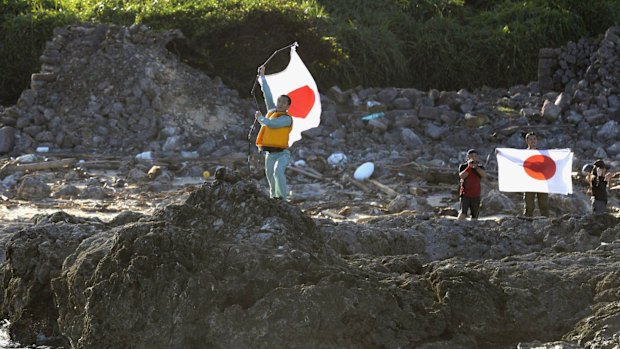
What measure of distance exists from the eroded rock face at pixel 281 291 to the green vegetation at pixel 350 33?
13.3 metres

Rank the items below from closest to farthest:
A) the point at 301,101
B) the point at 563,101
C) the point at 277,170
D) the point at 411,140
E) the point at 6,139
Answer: the point at 277,170, the point at 301,101, the point at 411,140, the point at 6,139, the point at 563,101

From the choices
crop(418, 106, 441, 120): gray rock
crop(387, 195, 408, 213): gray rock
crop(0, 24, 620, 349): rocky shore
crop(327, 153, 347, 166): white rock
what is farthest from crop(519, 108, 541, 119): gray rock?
crop(387, 195, 408, 213): gray rock

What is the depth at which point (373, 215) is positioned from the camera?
48.4 ft

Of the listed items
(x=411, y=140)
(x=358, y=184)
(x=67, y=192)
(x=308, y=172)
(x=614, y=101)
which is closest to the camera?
(x=67, y=192)

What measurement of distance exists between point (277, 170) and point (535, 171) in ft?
12.9

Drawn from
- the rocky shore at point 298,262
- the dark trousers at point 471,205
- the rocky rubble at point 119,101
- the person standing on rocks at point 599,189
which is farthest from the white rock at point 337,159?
the person standing on rocks at point 599,189

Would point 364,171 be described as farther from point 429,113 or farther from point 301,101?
point 301,101

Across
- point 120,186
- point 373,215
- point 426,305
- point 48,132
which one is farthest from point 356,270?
point 48,132

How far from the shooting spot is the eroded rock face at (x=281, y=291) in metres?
7.18

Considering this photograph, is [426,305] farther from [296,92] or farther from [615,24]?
[615,24]

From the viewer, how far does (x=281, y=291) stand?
23.9ft

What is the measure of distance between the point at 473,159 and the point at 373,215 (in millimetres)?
2644

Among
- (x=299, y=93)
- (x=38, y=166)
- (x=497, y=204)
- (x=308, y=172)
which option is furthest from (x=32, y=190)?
(x=497, y=204)

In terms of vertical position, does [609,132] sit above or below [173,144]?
below
